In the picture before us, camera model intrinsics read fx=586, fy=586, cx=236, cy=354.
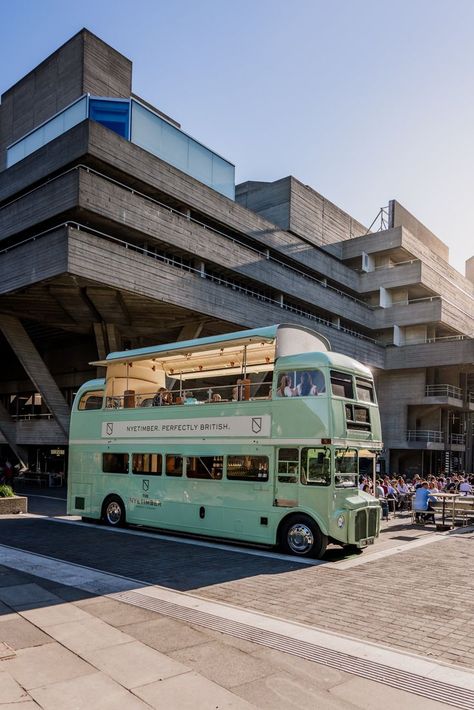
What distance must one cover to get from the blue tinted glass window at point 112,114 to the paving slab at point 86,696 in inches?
1132

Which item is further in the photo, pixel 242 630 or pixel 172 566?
pixel 172 566

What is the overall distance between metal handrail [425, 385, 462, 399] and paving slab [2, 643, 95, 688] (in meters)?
45.8

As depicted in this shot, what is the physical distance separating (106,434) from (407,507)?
1423 cm

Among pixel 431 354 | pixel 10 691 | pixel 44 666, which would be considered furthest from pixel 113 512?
pixel 431 354

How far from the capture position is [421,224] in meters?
61.2

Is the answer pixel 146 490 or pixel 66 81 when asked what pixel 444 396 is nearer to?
pixel 66 81

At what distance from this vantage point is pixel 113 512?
17641 mm

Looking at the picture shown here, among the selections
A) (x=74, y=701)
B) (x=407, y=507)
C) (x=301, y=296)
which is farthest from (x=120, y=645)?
(x=301, y=296)

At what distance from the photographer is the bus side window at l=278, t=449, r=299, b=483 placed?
43.6 feet

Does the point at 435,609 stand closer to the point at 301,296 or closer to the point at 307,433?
the point at 307,433

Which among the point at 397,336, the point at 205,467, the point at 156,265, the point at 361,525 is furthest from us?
the point at 397,336

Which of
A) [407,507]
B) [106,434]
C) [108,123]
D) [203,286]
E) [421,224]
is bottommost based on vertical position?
[407,507]

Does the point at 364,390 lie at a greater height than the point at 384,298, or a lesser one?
lesser

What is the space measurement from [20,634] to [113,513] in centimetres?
1071
